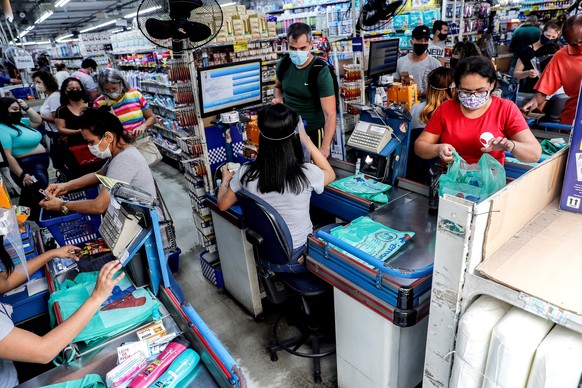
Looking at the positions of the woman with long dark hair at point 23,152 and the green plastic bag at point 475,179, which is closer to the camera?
the green plastic bag at point 475,179

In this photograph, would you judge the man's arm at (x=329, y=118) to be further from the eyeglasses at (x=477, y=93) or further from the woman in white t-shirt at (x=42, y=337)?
the woman in white t-shirt at (x=42, y=337)

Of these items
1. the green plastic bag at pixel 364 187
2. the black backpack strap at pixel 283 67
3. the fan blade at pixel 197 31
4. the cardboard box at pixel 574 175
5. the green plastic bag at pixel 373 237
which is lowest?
the green plastic bag at pixel 373 237

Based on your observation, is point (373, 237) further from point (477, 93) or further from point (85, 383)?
point (85, 383)

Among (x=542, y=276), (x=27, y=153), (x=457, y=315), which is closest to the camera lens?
(x=542, y=276)

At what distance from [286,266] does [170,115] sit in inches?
214

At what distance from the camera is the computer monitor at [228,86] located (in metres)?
2.89

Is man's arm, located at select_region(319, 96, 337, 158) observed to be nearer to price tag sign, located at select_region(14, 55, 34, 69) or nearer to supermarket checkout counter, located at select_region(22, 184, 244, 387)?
supermarket checkout counter, located at select_region(22, 184, 244, 387)

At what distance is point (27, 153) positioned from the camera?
4.36 metres

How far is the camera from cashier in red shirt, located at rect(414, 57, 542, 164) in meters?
1.97

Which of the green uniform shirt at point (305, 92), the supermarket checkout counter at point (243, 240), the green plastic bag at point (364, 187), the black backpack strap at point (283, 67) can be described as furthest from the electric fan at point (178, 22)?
the green plastic bag at point (364, 187)

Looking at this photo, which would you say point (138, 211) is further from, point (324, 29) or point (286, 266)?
point (324, 29)

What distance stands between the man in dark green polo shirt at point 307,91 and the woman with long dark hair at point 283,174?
2.99ft

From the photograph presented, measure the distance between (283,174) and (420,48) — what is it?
144 inches

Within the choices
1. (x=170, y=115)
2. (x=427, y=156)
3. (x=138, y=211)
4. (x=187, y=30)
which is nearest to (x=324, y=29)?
(x=170, y=115)
